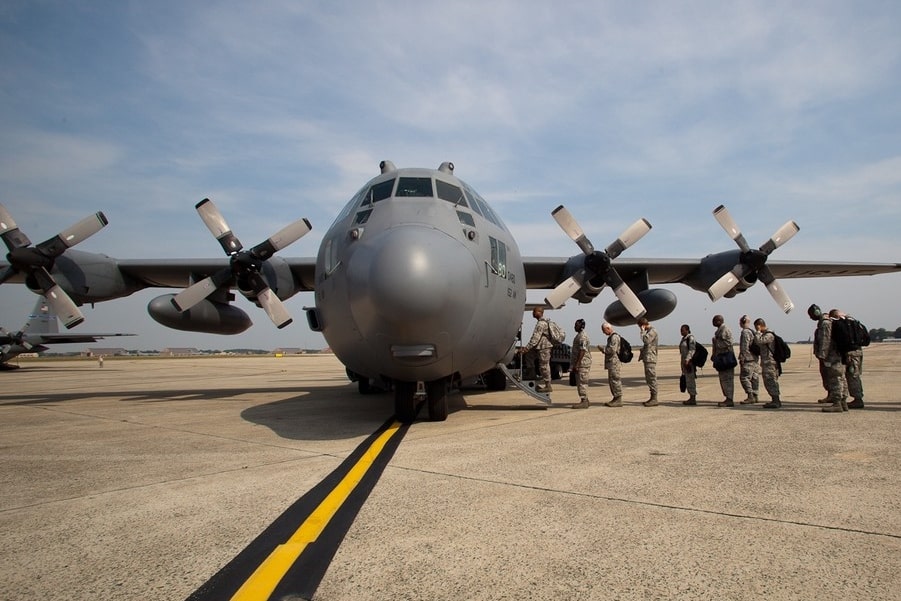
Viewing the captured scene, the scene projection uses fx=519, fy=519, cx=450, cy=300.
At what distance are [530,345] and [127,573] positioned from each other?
973 centimetres

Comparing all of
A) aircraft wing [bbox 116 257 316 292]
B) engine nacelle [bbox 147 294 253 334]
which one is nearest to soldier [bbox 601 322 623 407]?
aircraft wing [bbox 116 257 316 292]

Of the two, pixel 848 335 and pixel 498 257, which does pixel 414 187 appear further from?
pixel 848 335

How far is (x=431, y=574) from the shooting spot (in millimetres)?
2695

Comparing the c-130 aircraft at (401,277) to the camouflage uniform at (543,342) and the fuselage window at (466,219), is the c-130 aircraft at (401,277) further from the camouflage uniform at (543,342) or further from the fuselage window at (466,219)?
the camouflage uniform at (543,342)

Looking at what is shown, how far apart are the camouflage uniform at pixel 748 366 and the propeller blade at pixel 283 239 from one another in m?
9.64

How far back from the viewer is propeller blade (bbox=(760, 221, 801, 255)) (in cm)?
1462

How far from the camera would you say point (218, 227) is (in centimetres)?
1261

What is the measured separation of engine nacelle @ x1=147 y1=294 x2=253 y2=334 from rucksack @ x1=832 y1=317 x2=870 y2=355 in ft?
45.3

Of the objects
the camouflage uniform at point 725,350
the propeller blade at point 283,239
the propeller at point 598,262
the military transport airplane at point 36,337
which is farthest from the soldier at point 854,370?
the military transport airplane at point 36,337

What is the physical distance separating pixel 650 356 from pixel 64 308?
1370 centimetres

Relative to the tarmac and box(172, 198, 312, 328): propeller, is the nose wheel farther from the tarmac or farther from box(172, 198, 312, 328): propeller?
box(172, 198, 312, 328): propeller

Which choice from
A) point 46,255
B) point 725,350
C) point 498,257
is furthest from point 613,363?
point 46,255

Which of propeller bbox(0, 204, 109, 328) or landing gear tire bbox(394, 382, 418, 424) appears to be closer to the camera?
landing gear tire bbox(394, 382, 418, 424)

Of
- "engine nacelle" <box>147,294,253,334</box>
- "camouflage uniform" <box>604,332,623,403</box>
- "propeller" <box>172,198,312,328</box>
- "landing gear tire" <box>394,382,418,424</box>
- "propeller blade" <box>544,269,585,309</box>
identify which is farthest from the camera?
"engine nacelle" <box>147,294,253,334</box>
